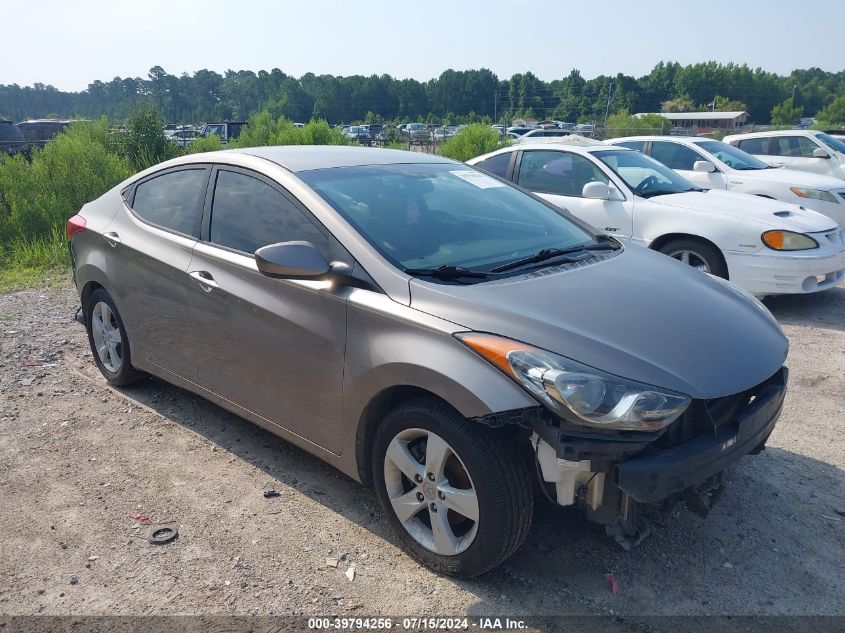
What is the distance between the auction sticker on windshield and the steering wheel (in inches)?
135

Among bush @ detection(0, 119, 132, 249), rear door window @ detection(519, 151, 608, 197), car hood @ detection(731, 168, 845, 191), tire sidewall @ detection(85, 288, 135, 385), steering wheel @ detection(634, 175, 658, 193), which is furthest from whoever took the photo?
bush @ detection(0, 119, 132, 249)

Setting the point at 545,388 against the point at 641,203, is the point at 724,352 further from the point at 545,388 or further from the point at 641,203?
the point at 641,203

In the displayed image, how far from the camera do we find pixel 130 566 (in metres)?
3.01

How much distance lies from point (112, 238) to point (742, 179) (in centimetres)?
853

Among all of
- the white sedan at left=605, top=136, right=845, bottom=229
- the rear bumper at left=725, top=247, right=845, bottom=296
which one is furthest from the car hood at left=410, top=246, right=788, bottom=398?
the white sedan at left=605, top=136, right=845, bottom=229

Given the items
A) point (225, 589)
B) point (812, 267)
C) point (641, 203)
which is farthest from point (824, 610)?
point (641, 203)

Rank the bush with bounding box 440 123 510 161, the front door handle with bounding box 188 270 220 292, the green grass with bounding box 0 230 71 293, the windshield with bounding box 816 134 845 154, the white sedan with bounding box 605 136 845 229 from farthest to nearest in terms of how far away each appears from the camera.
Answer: the bush with bounding box 440 123 510 161 < the windshield with bounding box 816 134 845 154 < the white sedan with bounding box 605 136 845 229 < the green grass with bounding box 0 230 71 293 < the front door handle with bounding box 188 270 220 292

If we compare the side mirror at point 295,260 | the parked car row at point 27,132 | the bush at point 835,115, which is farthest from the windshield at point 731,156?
the bush at point 835,115

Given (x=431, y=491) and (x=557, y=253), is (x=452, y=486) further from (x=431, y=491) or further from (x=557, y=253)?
(x=557, y=253)

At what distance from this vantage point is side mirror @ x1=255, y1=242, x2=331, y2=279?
3.05 meters

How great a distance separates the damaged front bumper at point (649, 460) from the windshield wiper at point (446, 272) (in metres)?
0.83

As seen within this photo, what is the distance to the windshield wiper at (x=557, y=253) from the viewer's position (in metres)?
3.24

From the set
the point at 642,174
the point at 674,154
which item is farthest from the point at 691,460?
the point at 674,154

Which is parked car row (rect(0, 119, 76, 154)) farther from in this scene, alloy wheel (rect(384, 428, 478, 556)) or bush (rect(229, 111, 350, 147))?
alloy wheel (rect(384, 428, 478, 556))
